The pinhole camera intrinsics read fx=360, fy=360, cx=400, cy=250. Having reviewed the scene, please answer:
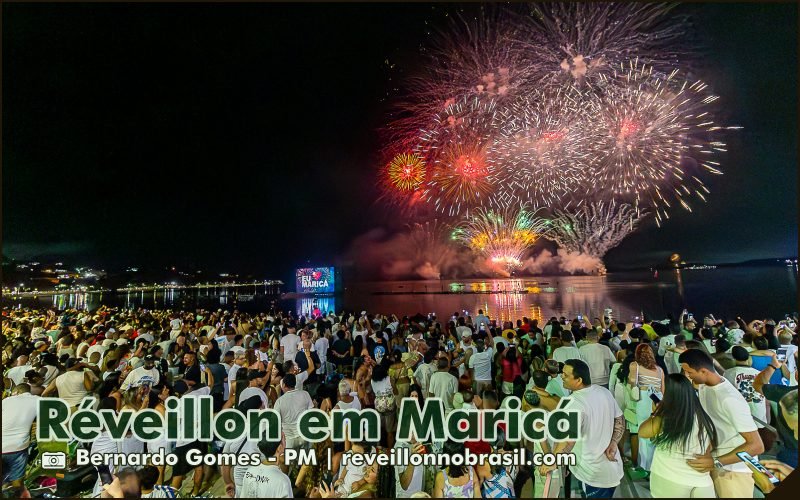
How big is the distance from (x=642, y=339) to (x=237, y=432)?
637cm

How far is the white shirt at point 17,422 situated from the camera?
171 inches

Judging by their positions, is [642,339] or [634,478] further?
[642,339]

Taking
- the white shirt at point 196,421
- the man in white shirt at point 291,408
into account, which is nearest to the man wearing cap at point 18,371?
the white shirt at point 196,421

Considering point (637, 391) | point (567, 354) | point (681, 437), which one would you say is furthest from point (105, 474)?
point (637, 391)

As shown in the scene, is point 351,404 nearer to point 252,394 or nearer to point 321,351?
point 252,394

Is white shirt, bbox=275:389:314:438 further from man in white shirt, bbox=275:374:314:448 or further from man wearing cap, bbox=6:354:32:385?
man wearing cap, bbox=6:354:32:385

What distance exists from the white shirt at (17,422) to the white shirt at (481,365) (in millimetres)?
6052

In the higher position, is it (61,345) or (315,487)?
(61,345)

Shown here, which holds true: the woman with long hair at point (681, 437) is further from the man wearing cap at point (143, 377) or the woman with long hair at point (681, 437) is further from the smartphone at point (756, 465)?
the man wearing cap at point (143, 377)

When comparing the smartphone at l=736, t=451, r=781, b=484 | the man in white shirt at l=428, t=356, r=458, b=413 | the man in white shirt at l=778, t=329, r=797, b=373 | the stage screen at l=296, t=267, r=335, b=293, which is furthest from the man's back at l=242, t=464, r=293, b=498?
Result: the stage screen at l=296, t=267, r=335, b=293

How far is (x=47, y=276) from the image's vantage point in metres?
75.6

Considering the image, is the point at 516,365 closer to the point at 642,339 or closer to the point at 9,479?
the point at 642,339

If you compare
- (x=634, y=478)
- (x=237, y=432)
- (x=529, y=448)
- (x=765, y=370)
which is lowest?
(x=634, y=478)

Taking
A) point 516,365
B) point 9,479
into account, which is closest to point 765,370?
point 516,365
